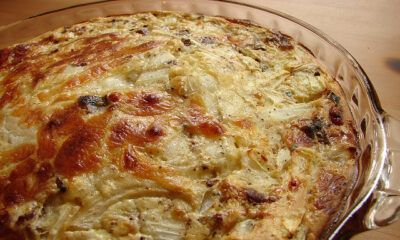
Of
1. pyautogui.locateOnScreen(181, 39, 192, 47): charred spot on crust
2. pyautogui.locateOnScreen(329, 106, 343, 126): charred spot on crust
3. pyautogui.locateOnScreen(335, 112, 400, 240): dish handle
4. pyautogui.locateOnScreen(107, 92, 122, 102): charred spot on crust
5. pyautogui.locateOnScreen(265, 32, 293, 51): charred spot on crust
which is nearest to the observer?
pyautogui.locateOnScreen(335, 112, 400, 240): dish handle

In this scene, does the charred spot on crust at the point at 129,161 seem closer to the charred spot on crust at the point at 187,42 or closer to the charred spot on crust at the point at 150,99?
the charred spot on crust at the point at 150,99

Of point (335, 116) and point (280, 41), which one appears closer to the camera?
point (335, 116)

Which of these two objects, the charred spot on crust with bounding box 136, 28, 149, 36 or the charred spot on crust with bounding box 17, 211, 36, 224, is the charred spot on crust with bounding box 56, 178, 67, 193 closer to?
the charred spot on crust with bounding box 17, 211, 36, 224

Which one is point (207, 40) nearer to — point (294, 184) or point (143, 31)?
point (143, 31)

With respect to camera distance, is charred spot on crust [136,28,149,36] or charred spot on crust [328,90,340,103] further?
charred spot on crust [136,28,149,36]

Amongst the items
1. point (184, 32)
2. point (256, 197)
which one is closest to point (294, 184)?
point (256, 197)

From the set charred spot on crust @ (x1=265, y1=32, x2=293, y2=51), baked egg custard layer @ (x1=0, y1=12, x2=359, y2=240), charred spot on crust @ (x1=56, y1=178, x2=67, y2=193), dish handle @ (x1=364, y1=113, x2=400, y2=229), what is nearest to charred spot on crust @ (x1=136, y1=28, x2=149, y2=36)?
baked egg custard layer @ (x1=0, y1=12, x2=359, y2=240)
